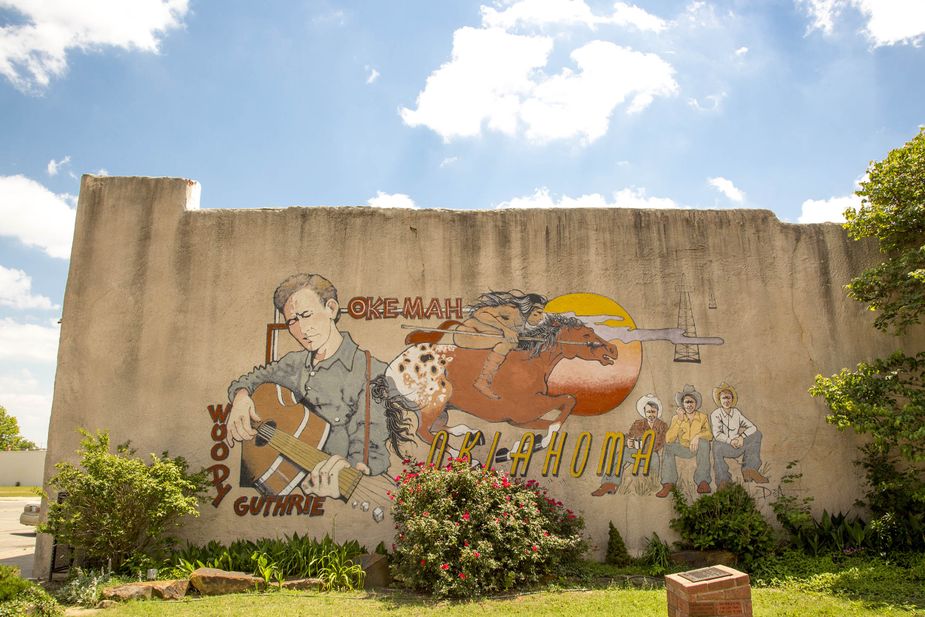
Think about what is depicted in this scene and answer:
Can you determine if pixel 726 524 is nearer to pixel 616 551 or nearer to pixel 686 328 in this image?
pixel 616 551

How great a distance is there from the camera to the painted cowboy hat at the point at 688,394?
848 centimetres

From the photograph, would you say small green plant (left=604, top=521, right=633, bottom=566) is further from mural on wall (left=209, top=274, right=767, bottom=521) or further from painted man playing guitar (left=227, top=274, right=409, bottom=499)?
painted man playing guitar (left=227, top=274, right=409, bottom=499)

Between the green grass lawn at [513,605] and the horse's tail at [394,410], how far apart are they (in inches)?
81.7

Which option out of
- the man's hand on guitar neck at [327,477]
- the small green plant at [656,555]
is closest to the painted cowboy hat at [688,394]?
the small green plant at [656,555]

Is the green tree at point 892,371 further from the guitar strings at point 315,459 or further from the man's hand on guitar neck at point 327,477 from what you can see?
the man's hand on guitar neck at point 327,477

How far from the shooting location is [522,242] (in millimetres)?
8984

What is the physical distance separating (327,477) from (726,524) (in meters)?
5.17

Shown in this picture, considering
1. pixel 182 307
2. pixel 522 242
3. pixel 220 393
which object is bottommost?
pixel 220 393

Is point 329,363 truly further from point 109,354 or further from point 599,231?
point 599,231

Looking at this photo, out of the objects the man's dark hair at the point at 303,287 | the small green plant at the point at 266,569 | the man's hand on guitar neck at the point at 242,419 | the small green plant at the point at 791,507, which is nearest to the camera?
the small green plant at the point at 266,569

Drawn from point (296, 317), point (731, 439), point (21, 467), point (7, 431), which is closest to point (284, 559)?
point (296, 317)

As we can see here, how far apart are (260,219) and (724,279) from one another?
6.82m

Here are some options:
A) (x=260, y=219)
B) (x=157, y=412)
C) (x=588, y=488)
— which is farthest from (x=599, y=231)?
(x=157, y=412)

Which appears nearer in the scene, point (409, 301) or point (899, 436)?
point (899, 436)
